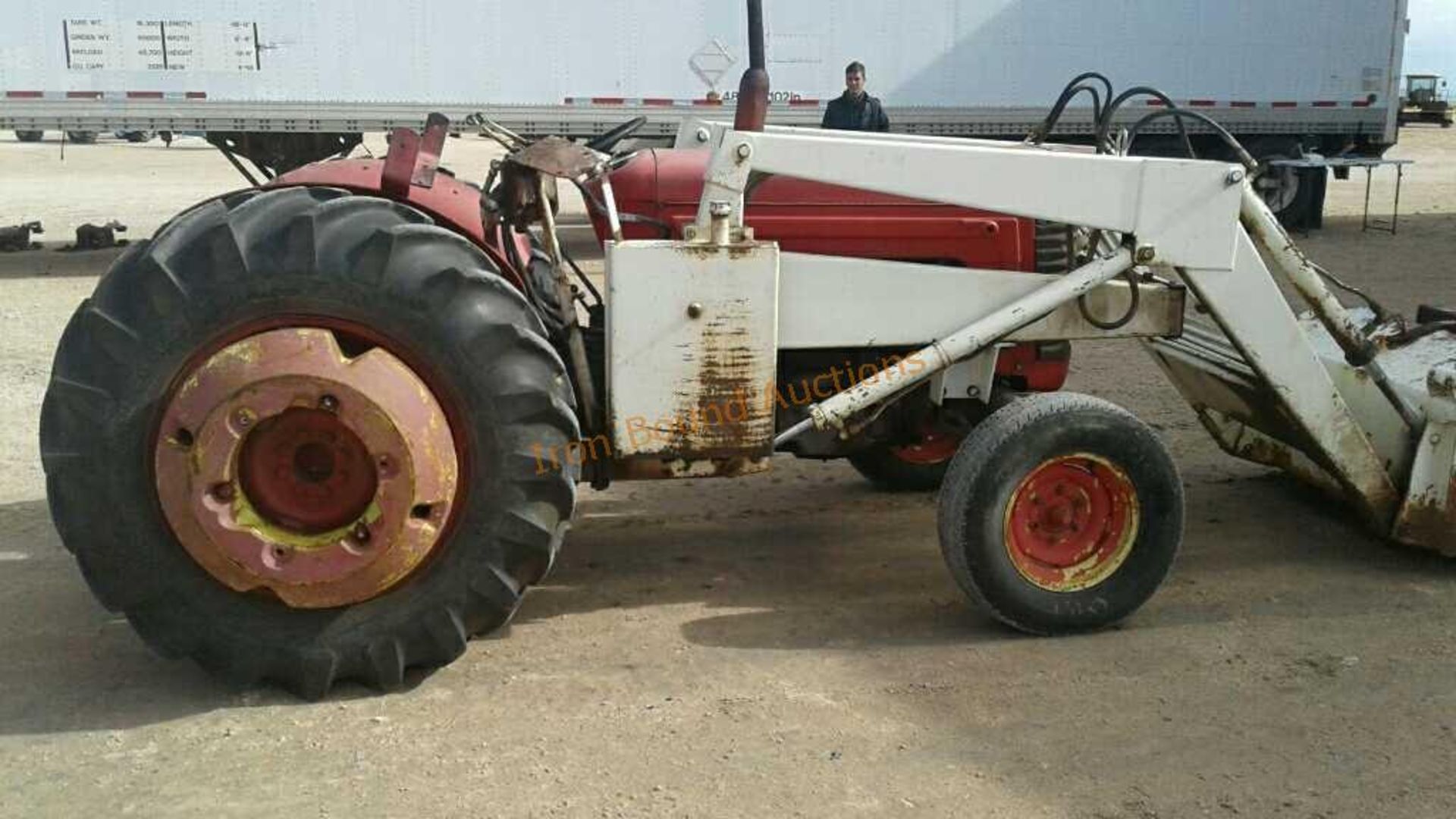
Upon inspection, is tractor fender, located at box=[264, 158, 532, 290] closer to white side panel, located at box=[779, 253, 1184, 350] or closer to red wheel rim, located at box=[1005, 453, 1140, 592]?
white side panel, located at box=[779, 253, 1184, 350]

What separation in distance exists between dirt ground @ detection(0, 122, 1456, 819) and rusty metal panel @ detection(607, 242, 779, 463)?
66 centimetres

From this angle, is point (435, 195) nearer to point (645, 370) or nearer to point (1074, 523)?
point (645, 370)

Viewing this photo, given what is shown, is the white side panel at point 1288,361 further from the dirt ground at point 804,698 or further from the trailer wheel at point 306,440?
the trailer wheel at point 306,440

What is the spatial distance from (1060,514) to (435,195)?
2.15 m

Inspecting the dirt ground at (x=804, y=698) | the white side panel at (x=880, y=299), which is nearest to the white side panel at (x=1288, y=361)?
the dirt ground at (x=804, y=698)

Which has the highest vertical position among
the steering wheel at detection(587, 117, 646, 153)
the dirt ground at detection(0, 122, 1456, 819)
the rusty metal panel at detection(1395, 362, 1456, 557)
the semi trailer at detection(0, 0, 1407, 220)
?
the semi trailer at detection(0, 0, 1407, 220)

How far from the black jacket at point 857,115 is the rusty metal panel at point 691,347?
5414 mm

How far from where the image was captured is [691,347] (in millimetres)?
3922

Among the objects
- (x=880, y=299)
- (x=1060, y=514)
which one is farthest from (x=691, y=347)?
(x=1060, y=514)

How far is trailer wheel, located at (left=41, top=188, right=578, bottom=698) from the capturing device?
352 centimetres

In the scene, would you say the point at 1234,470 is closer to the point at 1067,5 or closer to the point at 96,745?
the point at 96,745

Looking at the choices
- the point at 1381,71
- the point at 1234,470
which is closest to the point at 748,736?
the point at 1234,470

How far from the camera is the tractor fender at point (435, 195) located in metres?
3.88

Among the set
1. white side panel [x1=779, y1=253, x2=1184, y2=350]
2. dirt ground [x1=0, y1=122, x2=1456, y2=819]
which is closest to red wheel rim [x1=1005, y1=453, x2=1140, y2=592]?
dirt ground [x1=0, y1=122, x2=1456, y2=819]
